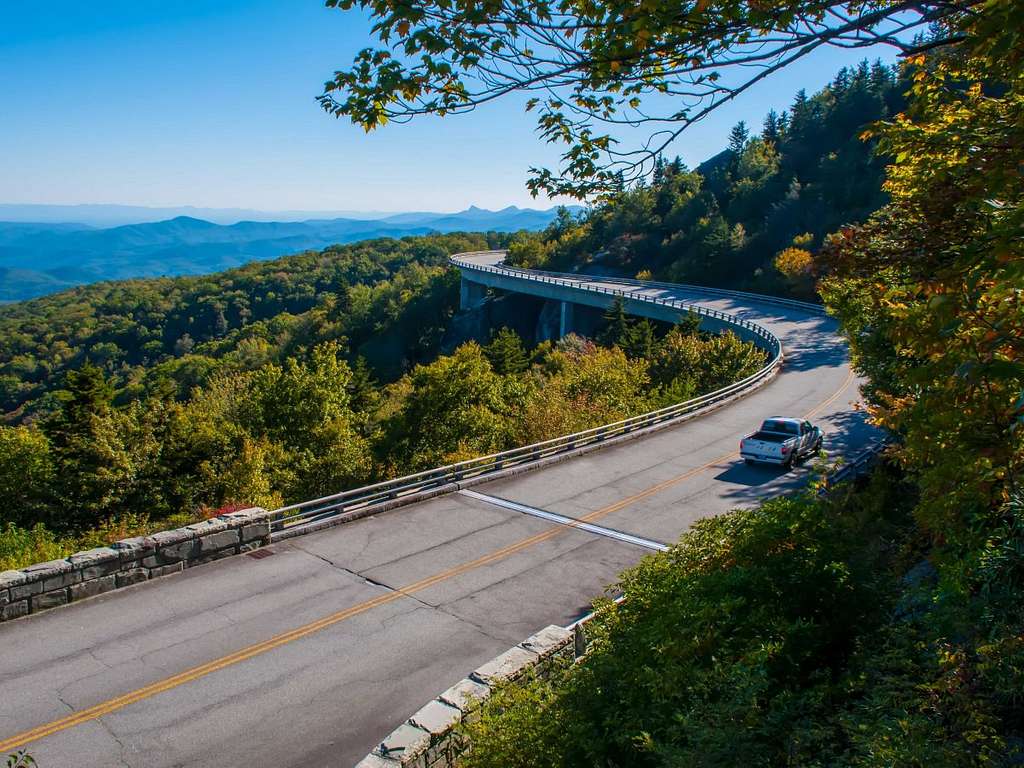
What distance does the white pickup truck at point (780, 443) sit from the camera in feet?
76.5

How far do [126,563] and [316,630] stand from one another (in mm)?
4010

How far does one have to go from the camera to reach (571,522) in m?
18.2

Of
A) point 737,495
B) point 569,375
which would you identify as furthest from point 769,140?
point 737,495

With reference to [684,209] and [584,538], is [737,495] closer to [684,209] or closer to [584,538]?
[584,538]

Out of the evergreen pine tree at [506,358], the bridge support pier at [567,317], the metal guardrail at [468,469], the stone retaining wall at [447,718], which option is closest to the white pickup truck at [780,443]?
the metal guardrail at [468,469]

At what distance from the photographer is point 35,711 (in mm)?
9672

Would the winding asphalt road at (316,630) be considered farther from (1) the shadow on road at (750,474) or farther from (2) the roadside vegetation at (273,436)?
(2) the roadside vegetation at (273,436)

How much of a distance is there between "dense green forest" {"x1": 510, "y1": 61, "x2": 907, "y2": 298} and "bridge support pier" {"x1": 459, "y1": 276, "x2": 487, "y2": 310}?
384 inches

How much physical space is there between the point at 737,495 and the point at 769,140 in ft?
431

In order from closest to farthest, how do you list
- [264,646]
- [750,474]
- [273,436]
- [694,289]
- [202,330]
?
1. [264,646]
2. [750,474]
3. [273,436]
4. [694,289]
5. [202,330]

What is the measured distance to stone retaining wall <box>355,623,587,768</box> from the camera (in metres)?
7.33

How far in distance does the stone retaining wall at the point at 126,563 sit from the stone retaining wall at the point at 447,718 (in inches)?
305

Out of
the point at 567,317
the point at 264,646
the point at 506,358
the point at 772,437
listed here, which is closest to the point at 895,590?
the point at 264,646

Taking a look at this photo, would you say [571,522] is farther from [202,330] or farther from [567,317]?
[202,330]
